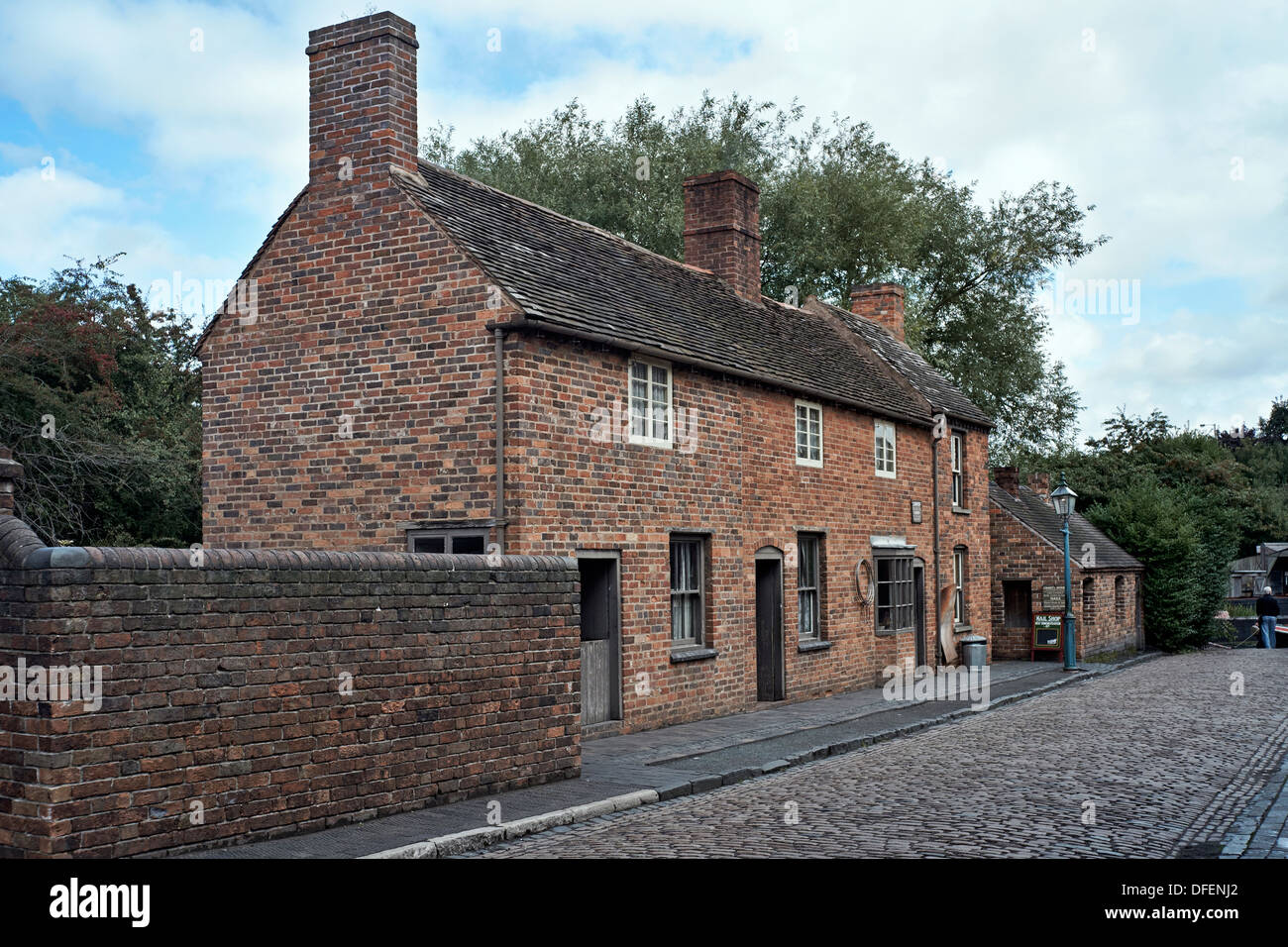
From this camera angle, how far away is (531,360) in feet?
44.6

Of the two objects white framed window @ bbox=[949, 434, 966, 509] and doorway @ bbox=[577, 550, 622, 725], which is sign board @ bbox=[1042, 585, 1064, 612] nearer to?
white framed window @ bbox=[949, 434, 966, 509]

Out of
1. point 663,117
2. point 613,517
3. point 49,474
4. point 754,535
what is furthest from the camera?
point 663,117

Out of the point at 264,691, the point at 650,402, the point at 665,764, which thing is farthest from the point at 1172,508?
the point at 264,691

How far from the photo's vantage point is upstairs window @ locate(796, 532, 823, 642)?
19.8 metres

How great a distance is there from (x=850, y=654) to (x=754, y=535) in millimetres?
4248

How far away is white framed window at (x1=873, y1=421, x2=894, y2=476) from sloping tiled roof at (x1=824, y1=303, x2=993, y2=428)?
258 centimetres

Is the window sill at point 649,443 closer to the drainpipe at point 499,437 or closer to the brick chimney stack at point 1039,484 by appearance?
the drainpipe at point 499,437

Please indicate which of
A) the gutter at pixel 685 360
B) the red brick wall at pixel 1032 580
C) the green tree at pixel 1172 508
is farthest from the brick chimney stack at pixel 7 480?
the green tree at pixel 1172 508

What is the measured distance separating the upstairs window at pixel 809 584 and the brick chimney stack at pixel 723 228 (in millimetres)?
5139

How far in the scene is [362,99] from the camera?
14.8 m

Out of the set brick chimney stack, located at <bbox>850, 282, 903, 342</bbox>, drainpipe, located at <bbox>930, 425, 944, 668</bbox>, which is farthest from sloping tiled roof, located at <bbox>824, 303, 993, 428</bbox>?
brick chimney stack, located at <bbox>850, 282, 903, 342</bbox>

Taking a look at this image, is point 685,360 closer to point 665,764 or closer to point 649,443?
point 649,443
